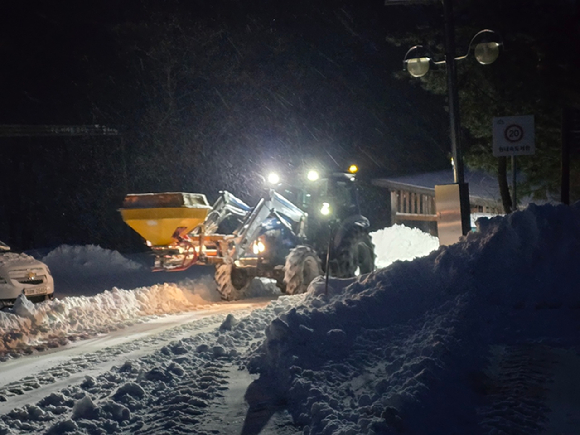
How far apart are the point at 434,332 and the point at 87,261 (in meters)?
20.8

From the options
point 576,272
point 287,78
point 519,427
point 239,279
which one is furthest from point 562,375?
point 287,78

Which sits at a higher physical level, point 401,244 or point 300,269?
point 401,244

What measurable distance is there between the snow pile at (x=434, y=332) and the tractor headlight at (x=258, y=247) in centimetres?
545

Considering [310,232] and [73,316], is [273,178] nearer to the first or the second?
[310,232]

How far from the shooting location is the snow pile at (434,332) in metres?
5.59

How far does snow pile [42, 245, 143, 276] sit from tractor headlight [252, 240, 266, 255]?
10035mm

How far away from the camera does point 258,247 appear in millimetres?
15656

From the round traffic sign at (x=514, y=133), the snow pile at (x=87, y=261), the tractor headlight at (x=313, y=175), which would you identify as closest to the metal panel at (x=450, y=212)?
the round traffic sign at (x=514, y=133)

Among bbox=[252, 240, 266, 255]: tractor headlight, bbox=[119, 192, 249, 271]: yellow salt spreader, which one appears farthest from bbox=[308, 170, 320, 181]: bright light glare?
bbox=[119, 192, 249, 271]: yellow salt spreader

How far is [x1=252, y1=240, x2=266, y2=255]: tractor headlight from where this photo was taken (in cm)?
1563

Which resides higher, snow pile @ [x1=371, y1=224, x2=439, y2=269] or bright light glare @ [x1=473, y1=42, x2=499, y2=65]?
bright light glare @ [x1=473, y1=42, x2=499, y2=65]

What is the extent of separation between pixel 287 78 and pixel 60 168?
1162cm

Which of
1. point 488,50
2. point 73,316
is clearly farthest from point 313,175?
point 73,316

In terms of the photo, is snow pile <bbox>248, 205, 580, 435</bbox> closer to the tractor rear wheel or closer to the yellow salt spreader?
the tractor rear wheel
